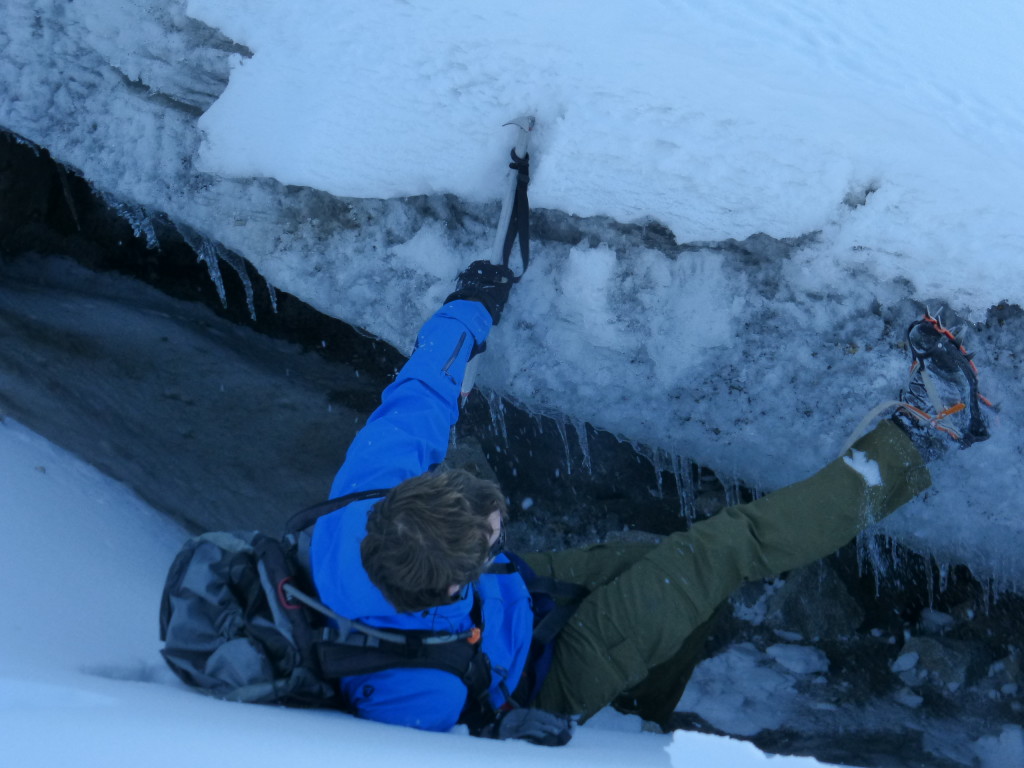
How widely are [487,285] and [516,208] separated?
0.88 feet

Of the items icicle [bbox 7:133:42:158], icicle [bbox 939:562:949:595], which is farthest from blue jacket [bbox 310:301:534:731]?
icicle [bbox 7:133:42:158]

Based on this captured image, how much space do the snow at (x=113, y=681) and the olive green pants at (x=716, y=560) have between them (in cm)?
19

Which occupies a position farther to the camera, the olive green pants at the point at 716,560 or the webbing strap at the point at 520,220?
the webbing strap at the point at 520,220

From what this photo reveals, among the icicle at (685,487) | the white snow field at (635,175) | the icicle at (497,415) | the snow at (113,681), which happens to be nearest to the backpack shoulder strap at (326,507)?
the snow at (113,681)

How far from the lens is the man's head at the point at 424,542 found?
5.61 feet

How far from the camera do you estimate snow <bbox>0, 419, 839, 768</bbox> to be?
1.46 meters

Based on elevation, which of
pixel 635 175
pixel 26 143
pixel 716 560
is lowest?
pixel 716 560

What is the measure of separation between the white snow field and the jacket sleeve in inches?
18.2

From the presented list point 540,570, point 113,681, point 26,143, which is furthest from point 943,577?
point 26,143

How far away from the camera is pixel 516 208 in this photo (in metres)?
2.51

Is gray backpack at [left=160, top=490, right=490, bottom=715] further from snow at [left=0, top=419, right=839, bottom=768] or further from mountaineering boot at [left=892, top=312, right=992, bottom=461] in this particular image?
mountaineering boot at [left=892, top=312, right=992, bottom=461]

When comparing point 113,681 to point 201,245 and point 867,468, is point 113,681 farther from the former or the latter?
point 867,468

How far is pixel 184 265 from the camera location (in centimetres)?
402

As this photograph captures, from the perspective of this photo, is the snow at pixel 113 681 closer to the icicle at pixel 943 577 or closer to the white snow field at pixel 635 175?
the icicle at pixel 943 577
